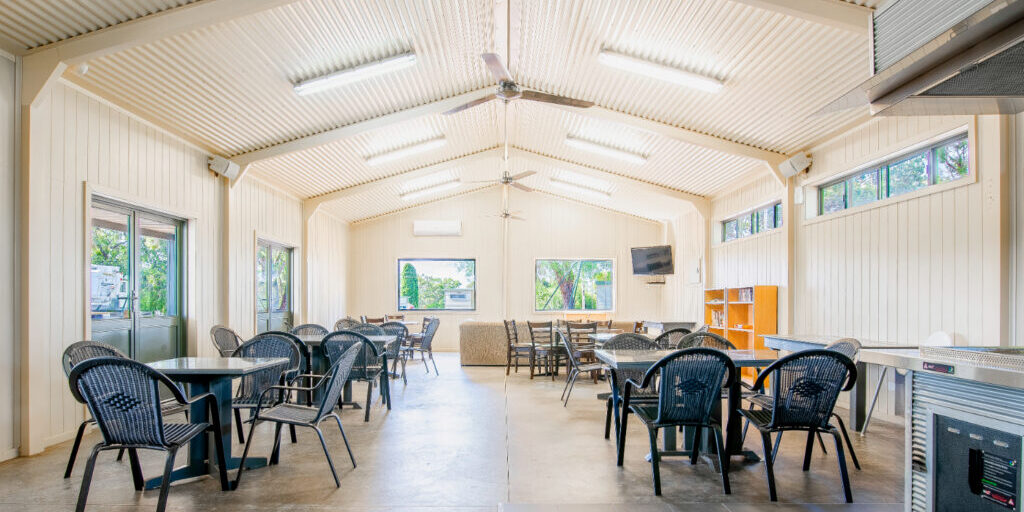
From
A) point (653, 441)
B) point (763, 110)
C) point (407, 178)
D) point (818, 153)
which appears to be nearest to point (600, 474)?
point (653, 441)

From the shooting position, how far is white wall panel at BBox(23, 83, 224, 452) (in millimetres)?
4207

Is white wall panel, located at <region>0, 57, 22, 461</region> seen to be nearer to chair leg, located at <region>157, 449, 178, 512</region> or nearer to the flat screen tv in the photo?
chair leg, located at <region>157, 449, 178, 512</region>

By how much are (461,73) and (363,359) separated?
3761 mm

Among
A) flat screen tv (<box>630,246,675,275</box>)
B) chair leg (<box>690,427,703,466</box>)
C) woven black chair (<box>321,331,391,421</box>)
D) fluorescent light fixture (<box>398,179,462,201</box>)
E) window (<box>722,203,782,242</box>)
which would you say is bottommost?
chair leg (<box>690,427,703,466</box>)

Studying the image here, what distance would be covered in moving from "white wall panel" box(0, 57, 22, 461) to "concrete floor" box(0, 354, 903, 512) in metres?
0.33

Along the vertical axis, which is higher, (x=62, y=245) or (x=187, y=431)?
(x=62, y=245)

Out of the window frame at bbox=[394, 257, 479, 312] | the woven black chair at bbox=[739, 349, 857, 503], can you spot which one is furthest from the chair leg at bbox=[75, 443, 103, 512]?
the window frame at bbox=[394, 257, 479, 312]

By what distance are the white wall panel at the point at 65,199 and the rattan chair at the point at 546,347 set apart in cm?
490

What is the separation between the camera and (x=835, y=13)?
418 centimetres

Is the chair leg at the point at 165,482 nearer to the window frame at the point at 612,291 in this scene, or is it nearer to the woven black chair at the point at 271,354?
the woven black chair at the point at 271,354

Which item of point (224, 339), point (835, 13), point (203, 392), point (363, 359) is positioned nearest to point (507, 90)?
point (835, 13)

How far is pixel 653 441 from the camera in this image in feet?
10.3

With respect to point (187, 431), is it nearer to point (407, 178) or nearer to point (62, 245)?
point (62, 245)

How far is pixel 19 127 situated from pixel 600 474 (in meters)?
4.93
